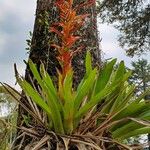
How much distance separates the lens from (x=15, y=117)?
386 cm

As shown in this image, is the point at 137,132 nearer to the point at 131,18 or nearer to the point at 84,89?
the point at 84,89

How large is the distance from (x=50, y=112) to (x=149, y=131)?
27.1 inches

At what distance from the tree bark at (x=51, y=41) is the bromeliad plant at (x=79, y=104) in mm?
706

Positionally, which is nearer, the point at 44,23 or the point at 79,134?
the point at 79,134

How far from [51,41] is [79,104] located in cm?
131

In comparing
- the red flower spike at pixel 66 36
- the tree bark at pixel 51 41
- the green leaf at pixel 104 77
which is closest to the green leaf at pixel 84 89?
the red flower spike at pixel 66 36

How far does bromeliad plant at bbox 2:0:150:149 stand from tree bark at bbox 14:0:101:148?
0.71 metres

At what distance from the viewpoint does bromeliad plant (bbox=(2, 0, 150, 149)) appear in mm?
3143

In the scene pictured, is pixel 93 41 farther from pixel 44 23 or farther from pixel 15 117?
pixel 15 117

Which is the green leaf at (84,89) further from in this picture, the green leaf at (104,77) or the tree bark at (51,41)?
the tree bark at (51,41)

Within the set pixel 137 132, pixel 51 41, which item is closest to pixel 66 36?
pixel 137 132

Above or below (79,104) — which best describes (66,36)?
above

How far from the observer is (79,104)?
3.25 m

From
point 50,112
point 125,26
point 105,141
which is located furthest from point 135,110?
point 125,26
